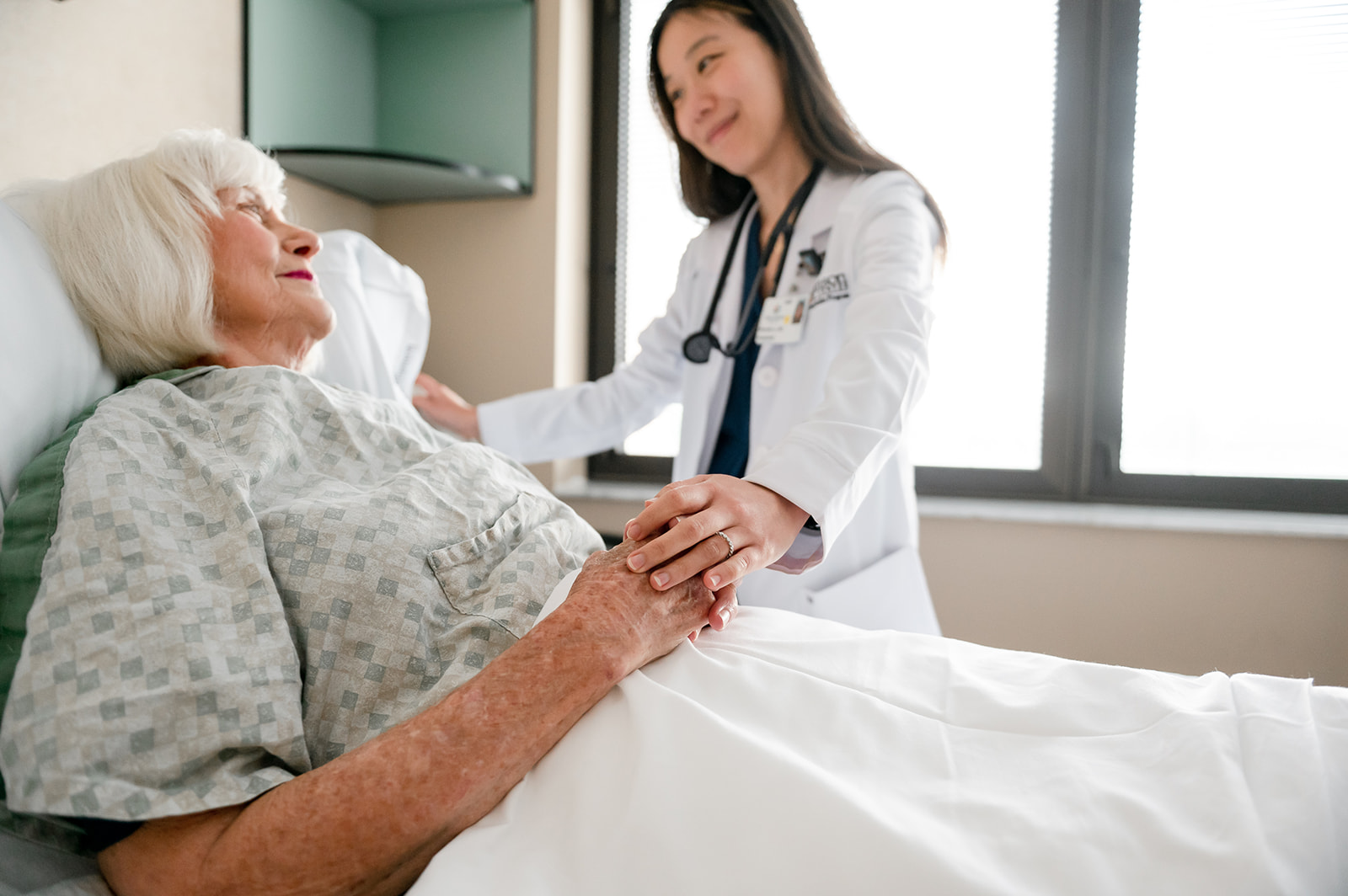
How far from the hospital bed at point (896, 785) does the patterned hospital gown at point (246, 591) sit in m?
0.14

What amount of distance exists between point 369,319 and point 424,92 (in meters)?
0.98

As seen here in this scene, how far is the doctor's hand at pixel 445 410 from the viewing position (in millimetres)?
1678

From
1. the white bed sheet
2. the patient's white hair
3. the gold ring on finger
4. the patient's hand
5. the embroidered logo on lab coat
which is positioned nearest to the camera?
the white bed sheet

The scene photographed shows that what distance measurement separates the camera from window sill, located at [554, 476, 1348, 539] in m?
1.67

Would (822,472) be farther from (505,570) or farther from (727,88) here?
(727,88)

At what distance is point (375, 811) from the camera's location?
0.58m

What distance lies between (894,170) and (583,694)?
1.12 metres

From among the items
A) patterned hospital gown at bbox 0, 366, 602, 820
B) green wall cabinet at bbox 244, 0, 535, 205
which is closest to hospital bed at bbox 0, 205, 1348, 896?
patterned hospital gown at bbox 0, 366, 602, 820

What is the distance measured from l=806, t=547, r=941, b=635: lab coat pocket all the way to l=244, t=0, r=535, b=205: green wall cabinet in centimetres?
124

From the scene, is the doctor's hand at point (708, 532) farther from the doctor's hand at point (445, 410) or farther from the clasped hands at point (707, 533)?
the doctor's hand at point (445, 410)

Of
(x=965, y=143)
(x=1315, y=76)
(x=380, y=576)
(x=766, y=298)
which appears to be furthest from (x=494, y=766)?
(x=1315, y=76)

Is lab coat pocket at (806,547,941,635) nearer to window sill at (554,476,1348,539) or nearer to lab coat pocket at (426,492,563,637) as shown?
window sill at (554,476,1348,539)

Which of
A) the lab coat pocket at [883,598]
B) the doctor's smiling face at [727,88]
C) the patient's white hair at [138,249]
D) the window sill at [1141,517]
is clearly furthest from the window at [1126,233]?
the patient's white hair at [138,249]

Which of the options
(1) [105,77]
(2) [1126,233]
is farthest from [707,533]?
(2) [1126,233]
